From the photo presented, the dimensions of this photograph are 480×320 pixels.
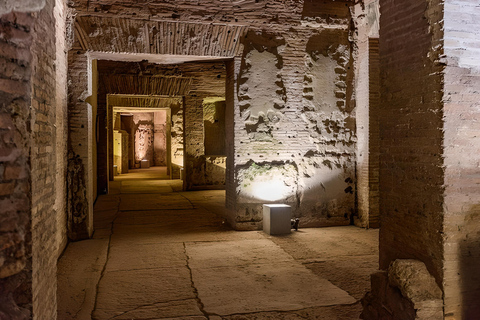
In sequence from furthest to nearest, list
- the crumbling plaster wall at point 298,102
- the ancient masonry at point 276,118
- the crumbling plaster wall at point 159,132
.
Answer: the crumbling plaster wall at point 159,132
the crumbling plaster wall at point 298,102
the ancient masonry at point 276,118

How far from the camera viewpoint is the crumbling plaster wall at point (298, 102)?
605cm

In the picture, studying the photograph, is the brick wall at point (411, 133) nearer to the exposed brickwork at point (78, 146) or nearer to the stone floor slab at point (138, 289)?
the stone floor slab at point (138, 289)

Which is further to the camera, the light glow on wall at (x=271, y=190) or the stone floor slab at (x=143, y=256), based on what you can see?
the light glow on wall at (x=271, y=190)

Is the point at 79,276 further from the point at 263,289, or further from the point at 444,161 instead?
the point at 444,161

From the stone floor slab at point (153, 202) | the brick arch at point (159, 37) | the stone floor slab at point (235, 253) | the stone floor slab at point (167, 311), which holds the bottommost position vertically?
the stone floor slab at point (167, 311)

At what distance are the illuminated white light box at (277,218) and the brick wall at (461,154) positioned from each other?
3.21 metres

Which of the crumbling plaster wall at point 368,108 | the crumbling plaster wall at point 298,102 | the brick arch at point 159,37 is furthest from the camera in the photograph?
the crumbling plaster wall at point 368,108

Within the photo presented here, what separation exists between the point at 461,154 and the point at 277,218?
3.38m

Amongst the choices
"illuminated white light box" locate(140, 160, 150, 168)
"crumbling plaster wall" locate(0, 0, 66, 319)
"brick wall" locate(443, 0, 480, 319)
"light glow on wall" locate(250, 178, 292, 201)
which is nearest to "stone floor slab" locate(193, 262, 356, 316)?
"brick wall" locate(443, 0, 480, 319)

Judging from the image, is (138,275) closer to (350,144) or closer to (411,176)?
(411,176)

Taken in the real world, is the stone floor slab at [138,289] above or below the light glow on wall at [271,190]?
below

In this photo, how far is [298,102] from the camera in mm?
6293

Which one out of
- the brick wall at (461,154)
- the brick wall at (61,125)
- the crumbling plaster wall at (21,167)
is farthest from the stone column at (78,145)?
the brick wall at (461,154)

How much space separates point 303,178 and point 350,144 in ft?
3.49
